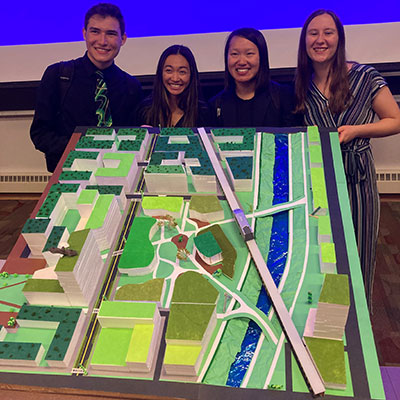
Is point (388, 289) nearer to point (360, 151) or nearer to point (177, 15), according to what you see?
point (360, 151)

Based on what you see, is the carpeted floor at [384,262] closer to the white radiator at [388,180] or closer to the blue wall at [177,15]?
the white radiator at [388,180]

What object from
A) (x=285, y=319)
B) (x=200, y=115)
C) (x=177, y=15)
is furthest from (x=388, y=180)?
(x=285, y=319)

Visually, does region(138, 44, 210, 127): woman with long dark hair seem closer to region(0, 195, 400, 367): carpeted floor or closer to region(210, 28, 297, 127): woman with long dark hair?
region(210, 28, 297, 127): woman with long dark hair

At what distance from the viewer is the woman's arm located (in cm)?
224

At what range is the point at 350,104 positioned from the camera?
232cm

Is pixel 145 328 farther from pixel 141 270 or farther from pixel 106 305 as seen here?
pixel 141 270

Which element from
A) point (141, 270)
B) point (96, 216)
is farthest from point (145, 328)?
point (96, 216)

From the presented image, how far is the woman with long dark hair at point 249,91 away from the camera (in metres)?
2.40

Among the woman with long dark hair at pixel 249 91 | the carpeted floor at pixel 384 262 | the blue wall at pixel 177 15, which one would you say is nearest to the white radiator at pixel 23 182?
the carpeted floor at pixel 384 262

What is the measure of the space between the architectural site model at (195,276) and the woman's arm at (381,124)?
0.50 ft

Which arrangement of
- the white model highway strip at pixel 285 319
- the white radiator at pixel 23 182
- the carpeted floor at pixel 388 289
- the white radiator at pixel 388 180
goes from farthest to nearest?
the white radiator at pixel 23 182 < the white radiator at pixel 388 180 < the carpeted floor at pixel 388 289 < the white model highway strip at pixel 285 319

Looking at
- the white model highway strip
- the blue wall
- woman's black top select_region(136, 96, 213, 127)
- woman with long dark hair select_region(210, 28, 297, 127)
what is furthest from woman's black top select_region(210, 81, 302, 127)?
the blue wall

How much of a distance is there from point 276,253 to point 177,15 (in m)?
2.97

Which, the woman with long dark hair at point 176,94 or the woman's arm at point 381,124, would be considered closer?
the woman's arm at point 381,124
